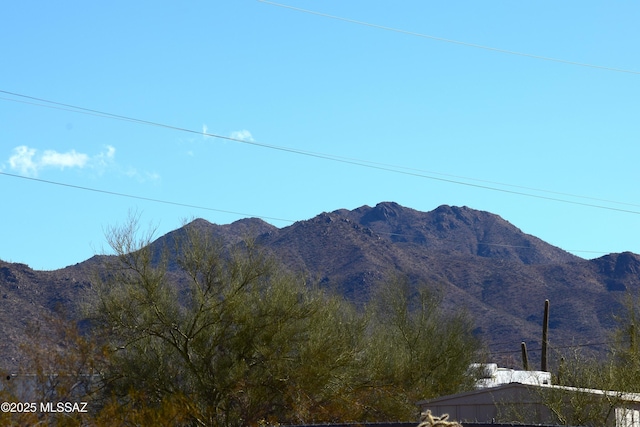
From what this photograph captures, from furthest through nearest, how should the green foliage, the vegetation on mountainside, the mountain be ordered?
1. the mountain
2. the green foliage
3. the vegetation on mountainside

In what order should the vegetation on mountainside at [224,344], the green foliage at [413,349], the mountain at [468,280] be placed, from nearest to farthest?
the vegetation on mountainside at [224,344] < the green foliage at [413,349] < the mountain at [468,280]

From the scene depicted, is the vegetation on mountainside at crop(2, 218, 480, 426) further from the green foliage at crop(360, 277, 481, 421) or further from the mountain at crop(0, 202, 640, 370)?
the mountain at crop(0, 202, 640, 370)

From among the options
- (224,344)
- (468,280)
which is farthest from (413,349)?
(468,280)

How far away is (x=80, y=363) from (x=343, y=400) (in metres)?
7.99

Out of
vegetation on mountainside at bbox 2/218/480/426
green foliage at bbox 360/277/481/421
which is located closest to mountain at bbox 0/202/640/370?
green foliage at bbox 360/277/481/421

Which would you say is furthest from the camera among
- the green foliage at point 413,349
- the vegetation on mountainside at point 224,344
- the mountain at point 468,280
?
the mountain at point 468,280

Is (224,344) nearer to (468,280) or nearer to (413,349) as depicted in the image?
(413,349)

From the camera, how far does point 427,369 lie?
35594mm

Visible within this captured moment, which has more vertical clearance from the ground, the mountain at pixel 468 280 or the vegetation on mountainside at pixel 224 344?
the mountain at pixel 468 280

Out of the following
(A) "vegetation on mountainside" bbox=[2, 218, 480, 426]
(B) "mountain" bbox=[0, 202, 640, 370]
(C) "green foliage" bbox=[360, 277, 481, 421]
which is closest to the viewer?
(A) "vegetation on mountainside" bbox=[2, 218, 480, 426]

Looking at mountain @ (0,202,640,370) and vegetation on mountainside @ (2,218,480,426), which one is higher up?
mountain @ (0,202,640,370)

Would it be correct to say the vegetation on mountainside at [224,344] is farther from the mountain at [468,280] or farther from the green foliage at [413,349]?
the mountain at [468,280]

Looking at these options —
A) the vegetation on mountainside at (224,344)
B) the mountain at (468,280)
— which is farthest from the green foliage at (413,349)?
the mountain at (468,280)

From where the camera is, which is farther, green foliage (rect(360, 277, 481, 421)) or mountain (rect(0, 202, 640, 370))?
mountain (rect(0, 202, 640, 370))
